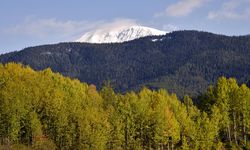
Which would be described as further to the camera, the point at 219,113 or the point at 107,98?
the point at 107,98

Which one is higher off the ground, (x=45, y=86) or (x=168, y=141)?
(x=45, y=86)

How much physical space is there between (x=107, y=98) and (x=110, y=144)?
2911 centimetres

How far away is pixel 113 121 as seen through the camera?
108500 mm

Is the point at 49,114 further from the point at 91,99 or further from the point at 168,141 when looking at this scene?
the point at 168,141

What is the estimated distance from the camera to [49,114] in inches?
4390

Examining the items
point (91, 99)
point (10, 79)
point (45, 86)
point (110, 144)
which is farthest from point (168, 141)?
point (10, 79)

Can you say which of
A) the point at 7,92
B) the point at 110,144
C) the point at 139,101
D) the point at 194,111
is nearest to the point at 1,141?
the point at 7,92

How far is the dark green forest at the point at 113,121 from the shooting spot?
104 meters

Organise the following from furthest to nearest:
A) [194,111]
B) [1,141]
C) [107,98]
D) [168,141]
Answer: [107,98], [194,111], [168,141], [1,141]

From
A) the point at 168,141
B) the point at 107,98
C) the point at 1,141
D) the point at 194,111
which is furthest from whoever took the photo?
the point at 107,98

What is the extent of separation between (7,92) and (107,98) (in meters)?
33.0

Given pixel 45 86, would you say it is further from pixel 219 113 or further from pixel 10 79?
pixel 219 113

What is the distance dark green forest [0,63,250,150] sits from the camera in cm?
10388

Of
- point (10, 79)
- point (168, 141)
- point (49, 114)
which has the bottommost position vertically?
point (168, 141)
